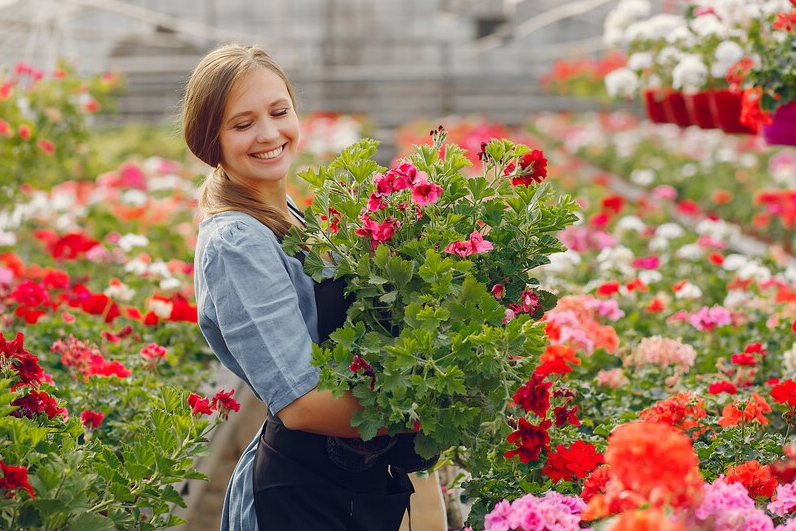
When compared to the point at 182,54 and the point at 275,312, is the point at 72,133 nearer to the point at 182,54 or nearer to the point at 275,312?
the point at 275,312

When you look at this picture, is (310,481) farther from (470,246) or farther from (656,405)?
(656,405)

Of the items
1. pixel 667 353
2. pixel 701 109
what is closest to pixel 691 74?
pixel 701 109

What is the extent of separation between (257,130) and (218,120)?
0.23 ft

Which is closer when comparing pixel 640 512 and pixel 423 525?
pixel 640 512

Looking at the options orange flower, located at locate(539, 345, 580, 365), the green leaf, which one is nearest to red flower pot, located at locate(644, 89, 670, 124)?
orange flower, located at locate(539, 345, 580, 365)

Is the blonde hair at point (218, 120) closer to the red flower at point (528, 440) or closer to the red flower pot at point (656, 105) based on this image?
the red flower at point (528, 440)

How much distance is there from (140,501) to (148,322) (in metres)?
1.70

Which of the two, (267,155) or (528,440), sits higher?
(267,155)

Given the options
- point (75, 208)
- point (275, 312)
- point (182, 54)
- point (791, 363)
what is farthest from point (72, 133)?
point (182, 54)

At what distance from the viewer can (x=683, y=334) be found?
12.8 ft

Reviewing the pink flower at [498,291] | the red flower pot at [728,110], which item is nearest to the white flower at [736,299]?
the red flower pot at [728,110]

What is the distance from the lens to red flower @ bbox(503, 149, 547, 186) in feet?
6.36

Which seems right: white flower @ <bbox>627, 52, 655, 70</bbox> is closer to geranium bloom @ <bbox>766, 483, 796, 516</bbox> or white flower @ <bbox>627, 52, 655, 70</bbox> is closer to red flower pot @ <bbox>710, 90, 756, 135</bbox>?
red flower pot @ <bbox>710, 90, 756, 135</bbox>

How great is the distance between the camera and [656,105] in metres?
5.14
